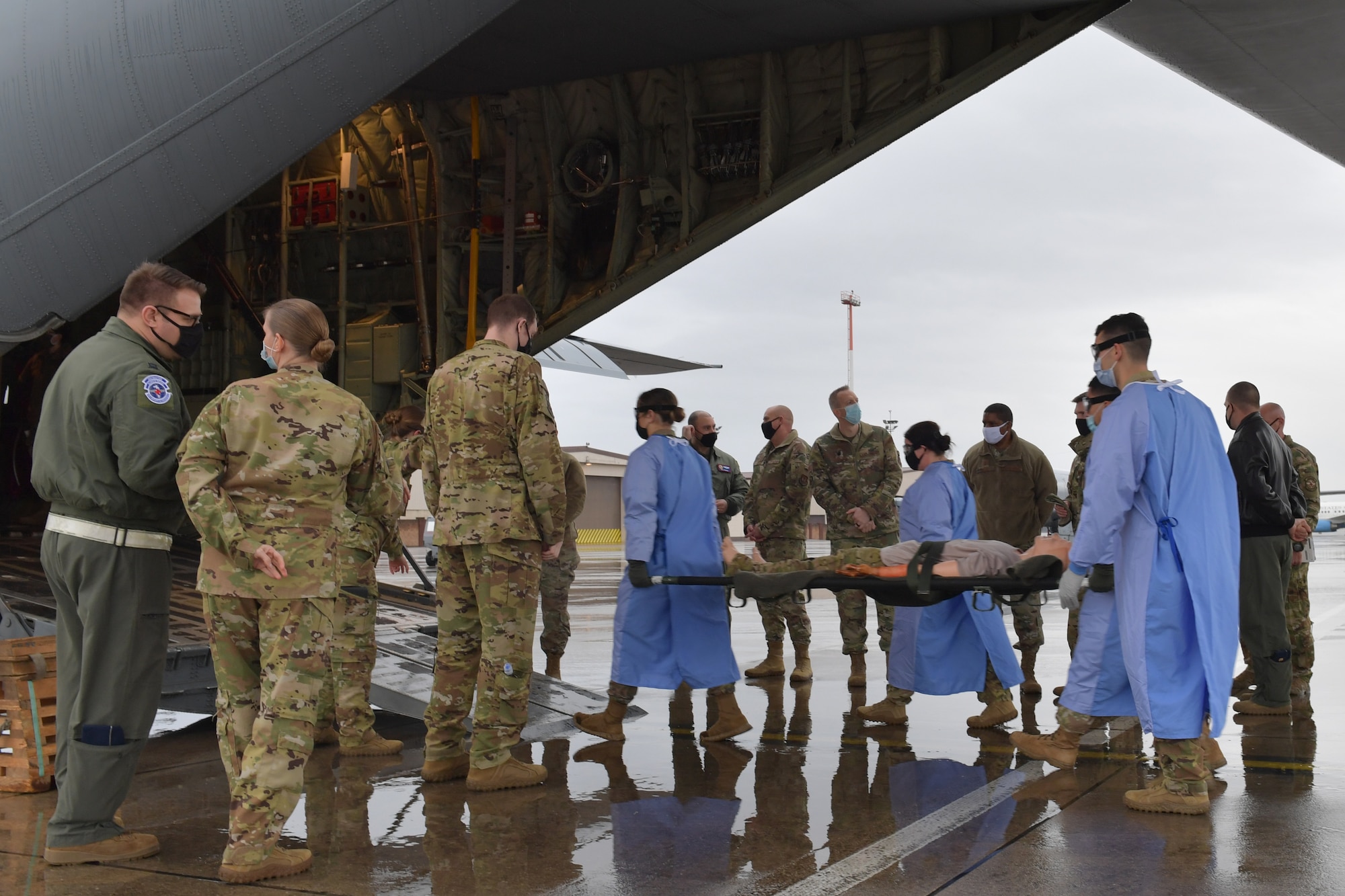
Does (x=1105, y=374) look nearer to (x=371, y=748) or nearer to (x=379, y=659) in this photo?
(x=371, y=748)

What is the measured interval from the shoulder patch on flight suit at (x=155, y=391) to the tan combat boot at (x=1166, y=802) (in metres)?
3.72

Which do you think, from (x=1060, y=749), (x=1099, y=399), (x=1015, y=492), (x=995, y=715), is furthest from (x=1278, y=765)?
(x=1015, y=492)

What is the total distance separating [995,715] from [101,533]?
4.42 meters

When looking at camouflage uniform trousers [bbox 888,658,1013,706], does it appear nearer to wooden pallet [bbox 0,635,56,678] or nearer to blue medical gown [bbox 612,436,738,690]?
blue medical gown [bbox 612,436,738,690]

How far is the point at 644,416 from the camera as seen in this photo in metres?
5.99

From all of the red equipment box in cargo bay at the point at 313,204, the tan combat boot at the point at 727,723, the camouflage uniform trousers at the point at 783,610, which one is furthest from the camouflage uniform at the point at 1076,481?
the red equipment box in cargo bay at the point at 313,204

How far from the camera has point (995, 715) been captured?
6.12m

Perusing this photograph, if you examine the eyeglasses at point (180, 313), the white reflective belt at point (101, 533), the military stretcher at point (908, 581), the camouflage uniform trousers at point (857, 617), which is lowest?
the camouflage uniform trousers at point (857, 617)

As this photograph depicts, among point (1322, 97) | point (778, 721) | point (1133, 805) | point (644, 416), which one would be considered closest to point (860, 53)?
point (1322, 97)

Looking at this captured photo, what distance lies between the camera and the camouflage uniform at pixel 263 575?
3.49 meters

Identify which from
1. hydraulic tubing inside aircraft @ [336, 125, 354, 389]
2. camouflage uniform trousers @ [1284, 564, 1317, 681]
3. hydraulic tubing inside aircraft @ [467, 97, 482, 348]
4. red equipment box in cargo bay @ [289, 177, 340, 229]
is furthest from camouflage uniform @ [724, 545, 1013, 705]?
red equipment box in cargo bay @ [289, 177, 340, 229]

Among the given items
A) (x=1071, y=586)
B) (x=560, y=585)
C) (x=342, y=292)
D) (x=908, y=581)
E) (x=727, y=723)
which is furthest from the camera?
(x=342, y=292)

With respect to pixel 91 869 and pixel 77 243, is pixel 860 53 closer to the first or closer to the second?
pixel 77 243

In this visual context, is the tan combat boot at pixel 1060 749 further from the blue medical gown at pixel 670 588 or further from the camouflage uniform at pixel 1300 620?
the camouflage uniform at pixel 1300 620
